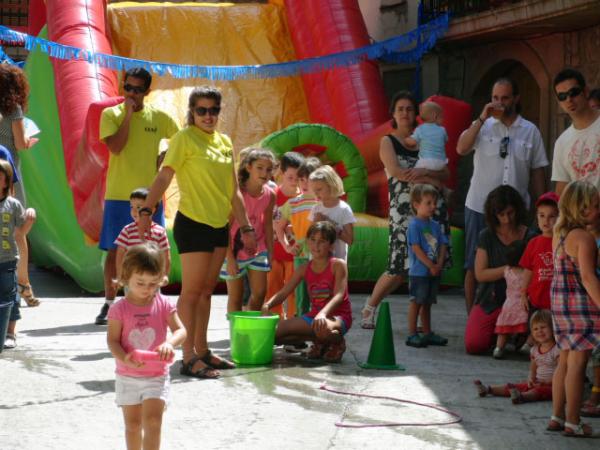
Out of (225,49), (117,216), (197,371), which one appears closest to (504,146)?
(117,216)

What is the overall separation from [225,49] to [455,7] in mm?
3648

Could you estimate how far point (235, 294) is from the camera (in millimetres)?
7348

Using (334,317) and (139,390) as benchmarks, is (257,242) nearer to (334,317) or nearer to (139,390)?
(334,317)

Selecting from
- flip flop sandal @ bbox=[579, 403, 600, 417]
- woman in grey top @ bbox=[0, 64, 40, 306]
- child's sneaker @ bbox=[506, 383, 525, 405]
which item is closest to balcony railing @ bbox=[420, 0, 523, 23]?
woman in grey top @ bbox=[0, 64, 40, 306]

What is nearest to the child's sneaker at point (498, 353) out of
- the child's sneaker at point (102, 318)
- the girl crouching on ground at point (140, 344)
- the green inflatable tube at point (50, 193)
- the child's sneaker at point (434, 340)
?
the child's sneaker at point (434, 340)

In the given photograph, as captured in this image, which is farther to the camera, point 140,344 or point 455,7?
point 455,7

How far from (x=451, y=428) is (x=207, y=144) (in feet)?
7.07

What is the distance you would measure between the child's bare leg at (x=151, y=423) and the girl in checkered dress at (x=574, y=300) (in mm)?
1867

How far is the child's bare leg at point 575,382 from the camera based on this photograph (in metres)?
5.02

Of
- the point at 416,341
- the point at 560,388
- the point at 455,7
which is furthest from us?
the point at 455,7

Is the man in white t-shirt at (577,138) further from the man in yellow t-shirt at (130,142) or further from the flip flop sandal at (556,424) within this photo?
the man in yellow t-shirt at (130,142)

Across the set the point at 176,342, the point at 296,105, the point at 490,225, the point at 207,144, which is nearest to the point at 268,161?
the point at 207,144

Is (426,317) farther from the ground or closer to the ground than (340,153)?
closer to the ground

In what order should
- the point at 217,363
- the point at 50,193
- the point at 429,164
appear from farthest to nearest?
1. the point at 50,193
2. the point at 429,164
3. the point at 217,363
